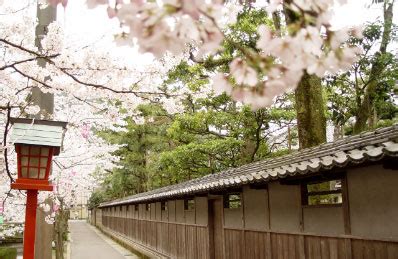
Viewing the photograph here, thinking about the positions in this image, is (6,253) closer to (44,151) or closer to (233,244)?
(233,244)

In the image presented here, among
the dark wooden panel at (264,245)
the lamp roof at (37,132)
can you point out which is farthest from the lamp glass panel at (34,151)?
the dark wooden panel at (264,245)

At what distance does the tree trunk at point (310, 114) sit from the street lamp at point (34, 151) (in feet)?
24.6

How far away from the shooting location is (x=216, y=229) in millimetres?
14148

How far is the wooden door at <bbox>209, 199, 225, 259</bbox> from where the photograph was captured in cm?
1359

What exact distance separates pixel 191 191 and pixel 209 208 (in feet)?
4.83

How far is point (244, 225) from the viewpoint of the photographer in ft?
37.9

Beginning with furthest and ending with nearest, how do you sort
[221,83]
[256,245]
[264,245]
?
1. [256,245]
2. [264,245]
3. [221,83]

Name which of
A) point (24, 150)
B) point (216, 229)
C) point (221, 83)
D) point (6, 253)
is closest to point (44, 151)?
point (24, 150)

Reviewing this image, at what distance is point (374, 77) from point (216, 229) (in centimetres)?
873

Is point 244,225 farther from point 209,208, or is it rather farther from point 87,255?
point 87,255

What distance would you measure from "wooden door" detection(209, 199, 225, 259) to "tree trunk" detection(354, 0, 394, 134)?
22.5 feet

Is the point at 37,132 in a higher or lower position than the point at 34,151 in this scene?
higher

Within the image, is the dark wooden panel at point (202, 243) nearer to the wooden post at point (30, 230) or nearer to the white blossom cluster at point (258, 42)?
the wooden post at point (30, 230)

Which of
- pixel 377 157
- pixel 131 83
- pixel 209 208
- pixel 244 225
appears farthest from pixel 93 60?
pixel 209 208
